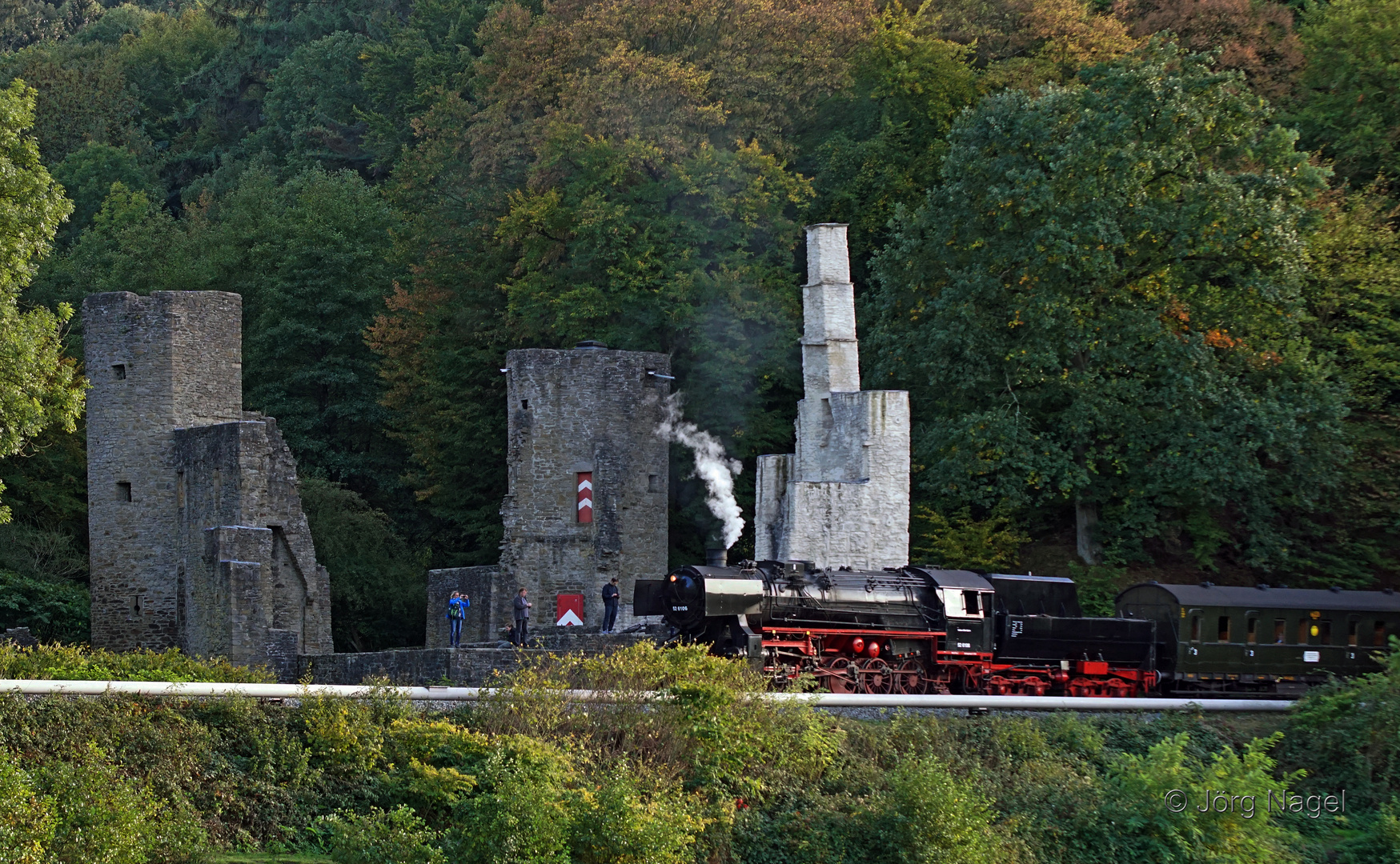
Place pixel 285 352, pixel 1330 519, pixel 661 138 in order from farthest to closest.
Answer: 1. pixel 285 352
2. pixel 661 138
3. pixel 1330 519

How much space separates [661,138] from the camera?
37.6 metres

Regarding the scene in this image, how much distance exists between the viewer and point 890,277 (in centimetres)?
3638

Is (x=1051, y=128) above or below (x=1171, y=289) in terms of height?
above

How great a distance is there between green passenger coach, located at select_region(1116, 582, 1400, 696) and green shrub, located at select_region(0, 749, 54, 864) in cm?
1954

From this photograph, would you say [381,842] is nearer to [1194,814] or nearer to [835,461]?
[1194,814]

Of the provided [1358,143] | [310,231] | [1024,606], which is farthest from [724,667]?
[310,231]

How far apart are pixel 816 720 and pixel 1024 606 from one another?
26.3ft

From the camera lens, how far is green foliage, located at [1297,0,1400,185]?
36.0 metres

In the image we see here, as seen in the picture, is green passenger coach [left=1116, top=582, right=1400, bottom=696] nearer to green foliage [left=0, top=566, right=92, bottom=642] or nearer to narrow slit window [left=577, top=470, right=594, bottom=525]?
narrow slit window [left=577, top=470, right=594, bottom=525]

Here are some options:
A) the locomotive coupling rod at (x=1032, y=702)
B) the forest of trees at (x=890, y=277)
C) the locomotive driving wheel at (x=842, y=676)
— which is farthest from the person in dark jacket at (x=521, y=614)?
the forest of trees at (x=890, y=277)

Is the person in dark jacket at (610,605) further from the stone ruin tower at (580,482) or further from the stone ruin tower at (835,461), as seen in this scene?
the stone ruin tower at (580,482)

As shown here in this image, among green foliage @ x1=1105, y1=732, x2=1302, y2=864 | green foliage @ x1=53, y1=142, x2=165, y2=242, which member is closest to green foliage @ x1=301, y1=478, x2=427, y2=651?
green foliage @ x1=1105, y1=732, x2=1302, y2=864

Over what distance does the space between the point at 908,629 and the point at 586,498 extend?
9.64m

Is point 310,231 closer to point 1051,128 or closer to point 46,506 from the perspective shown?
point 46,506
